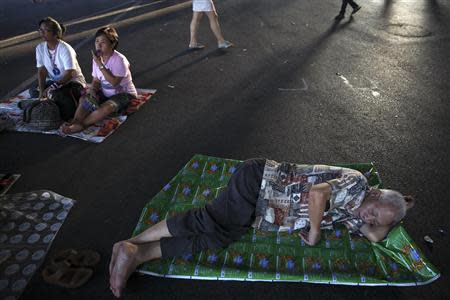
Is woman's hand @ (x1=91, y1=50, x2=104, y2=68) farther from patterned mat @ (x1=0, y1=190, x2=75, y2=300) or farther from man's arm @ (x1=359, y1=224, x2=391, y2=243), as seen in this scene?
man's arm @ (x1=359, y1=224, x2=391, y2=243)

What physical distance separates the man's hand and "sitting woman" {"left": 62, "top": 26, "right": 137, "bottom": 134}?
253 centimetres

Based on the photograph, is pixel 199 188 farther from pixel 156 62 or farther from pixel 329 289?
pixel 156 62

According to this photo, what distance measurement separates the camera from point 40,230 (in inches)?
109

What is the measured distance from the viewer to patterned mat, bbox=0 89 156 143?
12.8ft

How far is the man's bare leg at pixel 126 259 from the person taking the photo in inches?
89.3

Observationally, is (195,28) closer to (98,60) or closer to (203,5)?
(203,5)

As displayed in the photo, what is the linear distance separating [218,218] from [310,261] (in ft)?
2.29

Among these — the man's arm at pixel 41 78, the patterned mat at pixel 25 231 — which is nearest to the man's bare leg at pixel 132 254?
the patterned mat at pixel 25 231

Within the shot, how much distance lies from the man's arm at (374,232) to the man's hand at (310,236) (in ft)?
1.12

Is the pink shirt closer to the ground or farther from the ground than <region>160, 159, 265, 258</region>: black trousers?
farther from the ground

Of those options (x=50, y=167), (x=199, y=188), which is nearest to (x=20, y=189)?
(x=50, y=167)

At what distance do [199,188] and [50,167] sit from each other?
1.49 metres

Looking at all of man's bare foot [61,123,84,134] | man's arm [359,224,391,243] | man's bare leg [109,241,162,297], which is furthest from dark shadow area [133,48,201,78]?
man's arm [359,224,391,243]

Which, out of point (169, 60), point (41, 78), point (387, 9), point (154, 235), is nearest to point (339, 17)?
point (387, 9)
